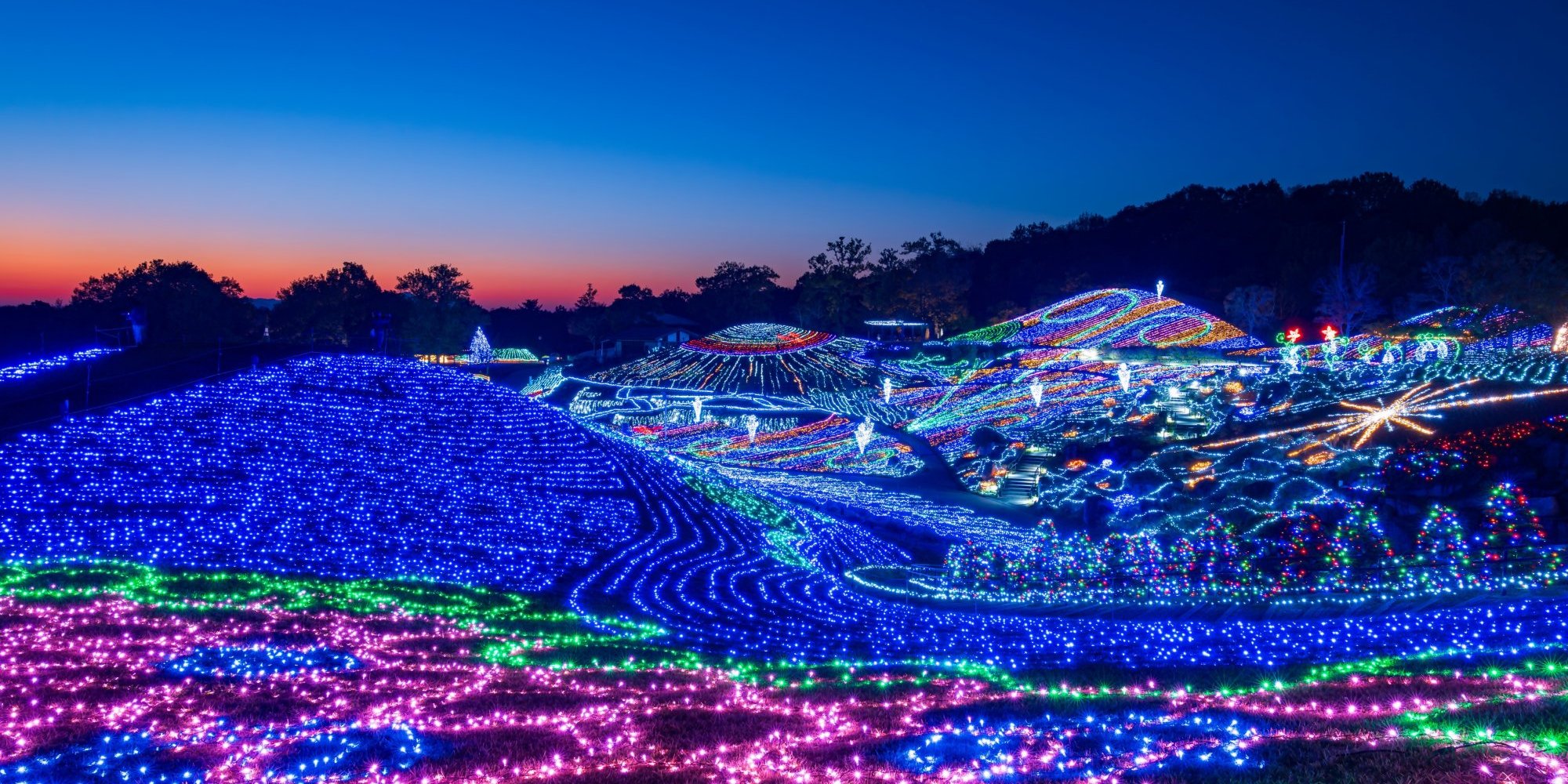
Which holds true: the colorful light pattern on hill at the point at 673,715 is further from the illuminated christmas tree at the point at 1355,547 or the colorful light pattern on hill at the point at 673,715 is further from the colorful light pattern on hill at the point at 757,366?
the colorful light pattern on hill at the point at 757,366

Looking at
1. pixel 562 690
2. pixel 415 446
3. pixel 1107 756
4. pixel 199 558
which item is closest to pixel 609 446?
pixel 415 446

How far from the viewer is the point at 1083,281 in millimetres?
48281

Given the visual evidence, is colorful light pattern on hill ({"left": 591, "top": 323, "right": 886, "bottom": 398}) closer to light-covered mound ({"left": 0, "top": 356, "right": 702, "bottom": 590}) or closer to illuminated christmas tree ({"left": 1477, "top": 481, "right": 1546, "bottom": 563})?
light-covered mound ({"left": 0, "top": 356, "right": 702, "bottom": 590})

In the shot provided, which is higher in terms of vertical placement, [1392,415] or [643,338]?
[643,338]

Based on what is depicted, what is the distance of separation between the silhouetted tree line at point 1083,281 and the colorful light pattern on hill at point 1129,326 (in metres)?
8.51

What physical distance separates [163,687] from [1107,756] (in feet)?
19.2

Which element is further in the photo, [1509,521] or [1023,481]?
[1023,481]

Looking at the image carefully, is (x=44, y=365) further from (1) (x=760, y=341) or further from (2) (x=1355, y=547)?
(2) (x=1355, y=547)

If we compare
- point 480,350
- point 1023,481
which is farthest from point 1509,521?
point 480,350

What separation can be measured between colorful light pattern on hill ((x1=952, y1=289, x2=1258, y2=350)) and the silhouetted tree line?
851 centimetres

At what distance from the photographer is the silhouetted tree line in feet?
116

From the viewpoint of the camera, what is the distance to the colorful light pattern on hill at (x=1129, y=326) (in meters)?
27.7

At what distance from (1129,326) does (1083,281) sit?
21.0m

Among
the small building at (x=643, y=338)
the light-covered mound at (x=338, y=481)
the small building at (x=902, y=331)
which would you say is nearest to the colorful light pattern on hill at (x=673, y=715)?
the light-covered mound at (x=338, y=481)
